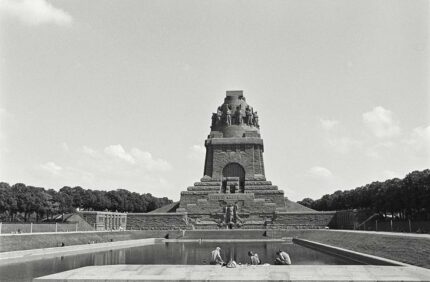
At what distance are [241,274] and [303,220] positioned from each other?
43704 millimetres

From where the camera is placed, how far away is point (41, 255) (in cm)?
2636

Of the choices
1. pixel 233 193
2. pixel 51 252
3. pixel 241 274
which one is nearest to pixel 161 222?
pixel 233 193

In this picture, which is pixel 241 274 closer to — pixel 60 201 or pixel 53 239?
pixel 53 239

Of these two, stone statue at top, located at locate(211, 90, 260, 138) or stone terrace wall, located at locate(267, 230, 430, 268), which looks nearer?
stone terrace wall, located at locate(267, 230, 430, 268)

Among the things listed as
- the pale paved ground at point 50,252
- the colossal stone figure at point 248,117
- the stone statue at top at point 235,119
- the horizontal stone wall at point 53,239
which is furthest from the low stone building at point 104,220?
the colossal stone figure at point 248,117

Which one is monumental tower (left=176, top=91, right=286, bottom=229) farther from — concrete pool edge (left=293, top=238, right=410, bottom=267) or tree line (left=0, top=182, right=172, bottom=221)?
tree line (left=0, top=182, right=172, bottom=221)

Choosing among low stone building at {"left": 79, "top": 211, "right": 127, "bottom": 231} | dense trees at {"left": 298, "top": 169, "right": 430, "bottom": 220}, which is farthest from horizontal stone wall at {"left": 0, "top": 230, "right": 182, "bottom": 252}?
dense trees at {"left": 298, "top": 169, "right": 430, "bottom": 220}

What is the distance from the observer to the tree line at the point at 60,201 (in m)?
73.2

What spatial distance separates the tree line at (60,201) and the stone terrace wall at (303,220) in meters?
43.1

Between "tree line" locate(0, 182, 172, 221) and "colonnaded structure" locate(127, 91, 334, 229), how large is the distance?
77.6ft

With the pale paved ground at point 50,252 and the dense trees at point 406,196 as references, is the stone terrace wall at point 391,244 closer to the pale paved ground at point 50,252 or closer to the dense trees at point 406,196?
the pale paved ground at point 50,252

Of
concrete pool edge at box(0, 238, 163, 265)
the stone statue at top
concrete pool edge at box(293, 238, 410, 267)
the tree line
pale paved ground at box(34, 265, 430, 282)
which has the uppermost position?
the stone statue at top

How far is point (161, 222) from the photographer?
58812 millimetres

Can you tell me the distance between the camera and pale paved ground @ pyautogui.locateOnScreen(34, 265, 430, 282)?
48.7 ft
